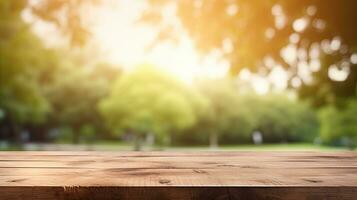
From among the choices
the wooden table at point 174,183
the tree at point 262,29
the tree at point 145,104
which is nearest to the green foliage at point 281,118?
the tree at point 145,104

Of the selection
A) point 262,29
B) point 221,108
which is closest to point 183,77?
point 221,108

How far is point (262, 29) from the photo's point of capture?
6.71 m

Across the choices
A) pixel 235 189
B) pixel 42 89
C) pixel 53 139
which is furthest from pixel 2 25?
pixel 53 139

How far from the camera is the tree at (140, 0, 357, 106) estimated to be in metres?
6.36

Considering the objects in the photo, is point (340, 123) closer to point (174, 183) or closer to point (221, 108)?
point (221, 108)

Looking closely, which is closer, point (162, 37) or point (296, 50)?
point (162, 37)

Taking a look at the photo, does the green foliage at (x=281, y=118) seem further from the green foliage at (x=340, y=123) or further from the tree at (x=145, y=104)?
the tree at (x=145, y=104)

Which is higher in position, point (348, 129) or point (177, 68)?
point (177, 68)

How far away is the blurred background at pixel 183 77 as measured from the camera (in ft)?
23.5

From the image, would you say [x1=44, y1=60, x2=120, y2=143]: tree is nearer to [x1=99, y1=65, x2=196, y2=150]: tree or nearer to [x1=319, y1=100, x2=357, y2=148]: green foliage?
[x1=99, y1=65, x2=196, y2=150]: tree

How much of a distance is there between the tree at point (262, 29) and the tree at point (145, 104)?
23.0 meters

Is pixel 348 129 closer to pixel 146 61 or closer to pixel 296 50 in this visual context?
pixel 146 61

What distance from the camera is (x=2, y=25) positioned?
1880 cm

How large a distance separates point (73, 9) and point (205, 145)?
4228cm
